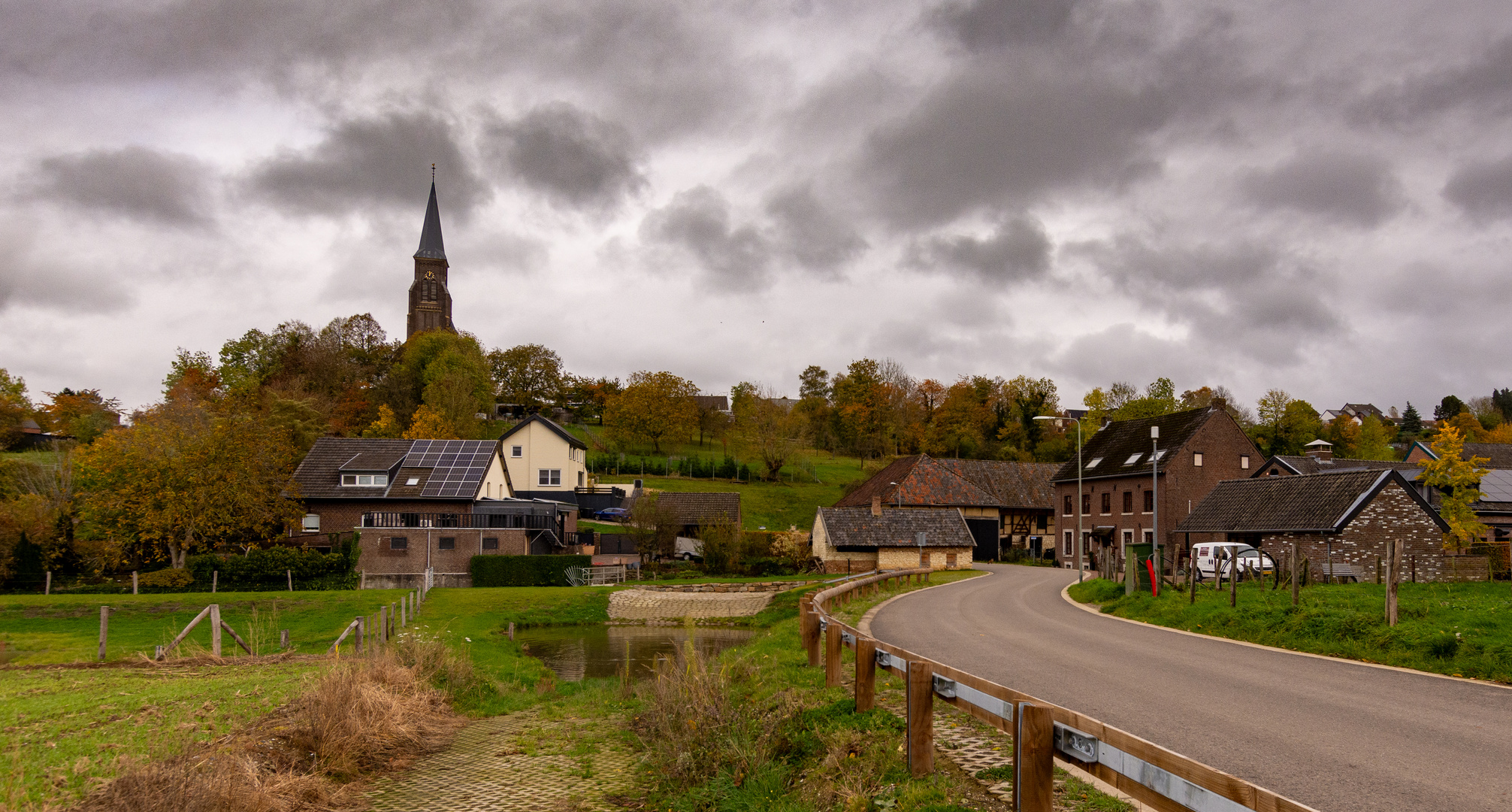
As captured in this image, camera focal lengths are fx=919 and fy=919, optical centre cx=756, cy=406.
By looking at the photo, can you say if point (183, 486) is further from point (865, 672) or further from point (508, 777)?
point (865, 672)

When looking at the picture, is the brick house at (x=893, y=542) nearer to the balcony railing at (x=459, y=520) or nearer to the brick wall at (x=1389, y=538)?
the balcony railing at (x=459, y=520)

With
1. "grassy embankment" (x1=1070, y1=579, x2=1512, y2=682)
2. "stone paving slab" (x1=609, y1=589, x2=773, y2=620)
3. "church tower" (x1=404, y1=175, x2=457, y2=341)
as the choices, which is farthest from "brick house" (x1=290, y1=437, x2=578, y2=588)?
"church tower" (x1=404, y1=175, x2=457, y2=341)

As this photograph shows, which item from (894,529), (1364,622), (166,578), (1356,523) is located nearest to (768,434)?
(894,529)

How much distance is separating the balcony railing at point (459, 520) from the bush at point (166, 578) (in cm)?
980

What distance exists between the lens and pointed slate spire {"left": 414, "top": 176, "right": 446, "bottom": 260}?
135 m

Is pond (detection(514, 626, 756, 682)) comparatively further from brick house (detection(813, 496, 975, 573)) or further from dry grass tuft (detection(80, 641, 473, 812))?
brick house (detection(813, 496, 975, 573))

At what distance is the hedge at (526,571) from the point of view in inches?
1897

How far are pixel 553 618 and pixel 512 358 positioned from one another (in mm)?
78701

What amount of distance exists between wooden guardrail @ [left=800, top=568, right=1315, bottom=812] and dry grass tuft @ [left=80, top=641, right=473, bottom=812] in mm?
5820

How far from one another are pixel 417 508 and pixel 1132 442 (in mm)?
41321

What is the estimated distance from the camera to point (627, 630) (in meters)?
36.3

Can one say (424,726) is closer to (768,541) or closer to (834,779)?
(834,779)

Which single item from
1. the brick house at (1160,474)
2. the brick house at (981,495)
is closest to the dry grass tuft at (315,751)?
the brick house at (1160,474)

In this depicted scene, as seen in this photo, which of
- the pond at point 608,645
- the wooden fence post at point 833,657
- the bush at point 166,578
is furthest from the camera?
the bush at point 166,578
